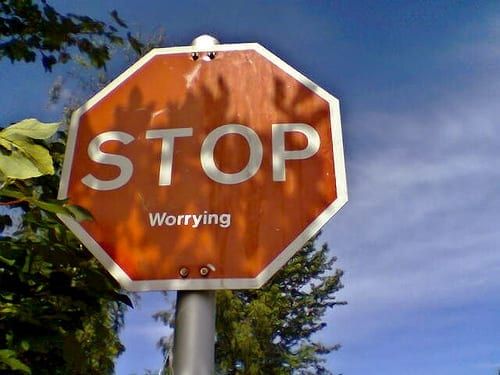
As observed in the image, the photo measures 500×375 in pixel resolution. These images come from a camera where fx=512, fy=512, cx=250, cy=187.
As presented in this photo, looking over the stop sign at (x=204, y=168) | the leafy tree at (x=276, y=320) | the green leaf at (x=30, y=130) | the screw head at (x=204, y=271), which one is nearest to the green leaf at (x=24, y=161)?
the green leaf at (x=30, y=130)

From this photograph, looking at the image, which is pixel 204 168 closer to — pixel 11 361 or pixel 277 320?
pixel 11 361

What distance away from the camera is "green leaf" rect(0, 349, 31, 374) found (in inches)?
46.9

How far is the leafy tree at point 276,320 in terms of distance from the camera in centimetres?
1914

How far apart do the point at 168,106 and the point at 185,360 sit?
619 mm

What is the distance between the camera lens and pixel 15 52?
2.22m

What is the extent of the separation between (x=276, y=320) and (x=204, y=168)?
68.5 ft

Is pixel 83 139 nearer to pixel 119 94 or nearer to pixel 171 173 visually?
pixel 119 94

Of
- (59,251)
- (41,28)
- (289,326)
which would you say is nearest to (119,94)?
(59,251)

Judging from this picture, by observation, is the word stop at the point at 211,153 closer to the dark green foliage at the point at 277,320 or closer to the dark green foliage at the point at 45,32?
the dark green foliage at the point at 45,32

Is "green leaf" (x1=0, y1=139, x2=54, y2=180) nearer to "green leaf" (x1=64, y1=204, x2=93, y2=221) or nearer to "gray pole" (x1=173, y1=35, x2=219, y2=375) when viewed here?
"green leaf" (x1=64, y1=204, x2=93, y2=221)

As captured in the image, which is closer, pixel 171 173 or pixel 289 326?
pixel 171 173

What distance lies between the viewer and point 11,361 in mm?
1199

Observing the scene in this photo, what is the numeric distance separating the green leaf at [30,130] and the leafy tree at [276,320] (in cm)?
1620

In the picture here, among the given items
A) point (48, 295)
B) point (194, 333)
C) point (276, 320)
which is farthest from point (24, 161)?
point (276, 320)
